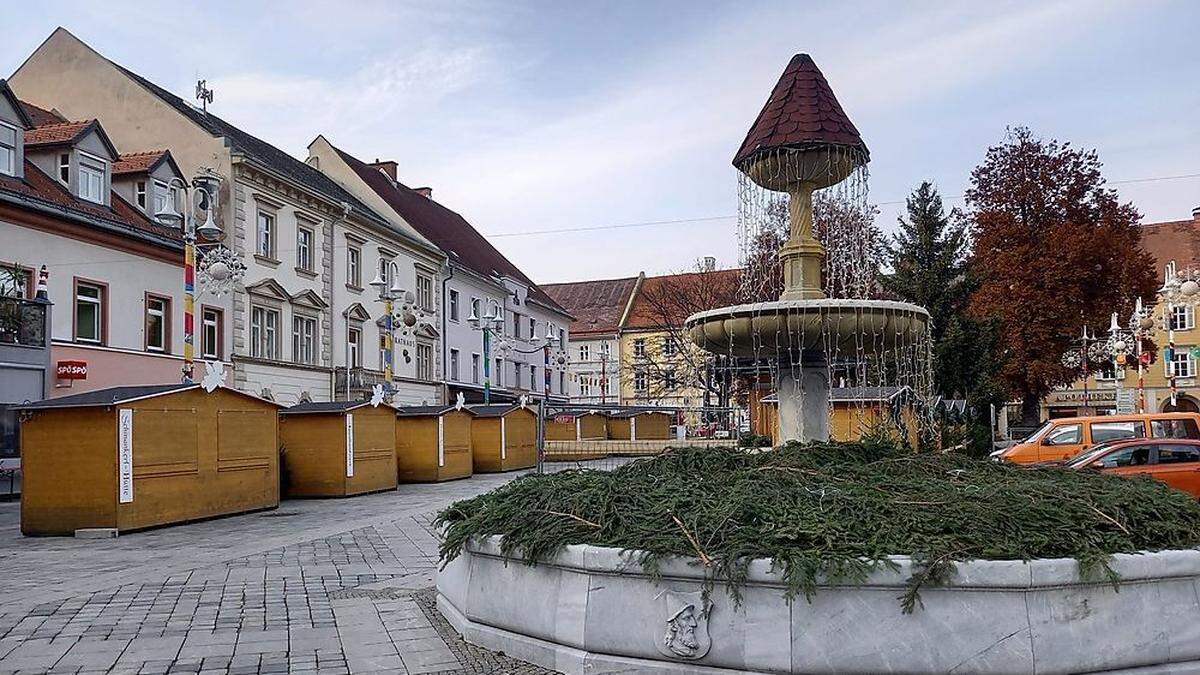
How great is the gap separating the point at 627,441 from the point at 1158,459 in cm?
933

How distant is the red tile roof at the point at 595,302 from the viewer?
84875 mm

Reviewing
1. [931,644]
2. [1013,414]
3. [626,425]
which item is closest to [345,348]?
[626,425]

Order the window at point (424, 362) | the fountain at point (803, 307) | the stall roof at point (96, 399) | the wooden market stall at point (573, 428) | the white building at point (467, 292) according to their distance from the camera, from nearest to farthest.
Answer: the fountain at point (803, 307)
the stall roof at point (96, 399)
the wooden market stall at point (573, 428)
the window at point (424, 362)
the white building at point (467, 292)

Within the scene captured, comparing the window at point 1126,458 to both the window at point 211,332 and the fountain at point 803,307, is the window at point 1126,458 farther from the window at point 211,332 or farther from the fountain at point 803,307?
the window at point 211,332

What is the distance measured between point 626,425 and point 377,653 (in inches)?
829

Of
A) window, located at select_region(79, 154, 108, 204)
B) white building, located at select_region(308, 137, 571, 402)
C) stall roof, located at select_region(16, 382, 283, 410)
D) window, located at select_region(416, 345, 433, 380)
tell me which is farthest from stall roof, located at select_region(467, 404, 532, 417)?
window, located at select_region(416, 345, 433, 380)

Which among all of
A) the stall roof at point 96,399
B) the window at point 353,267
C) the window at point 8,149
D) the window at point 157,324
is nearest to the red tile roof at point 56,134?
the window at point 8,149

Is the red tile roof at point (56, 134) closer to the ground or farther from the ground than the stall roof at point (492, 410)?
farther from the ground

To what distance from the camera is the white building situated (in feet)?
161

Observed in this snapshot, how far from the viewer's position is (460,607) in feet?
25.0

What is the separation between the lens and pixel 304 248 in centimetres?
3869

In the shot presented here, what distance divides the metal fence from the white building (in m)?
18.0

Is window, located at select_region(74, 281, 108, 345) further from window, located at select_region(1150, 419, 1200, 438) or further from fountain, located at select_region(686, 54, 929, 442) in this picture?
window, located at select_region(1150, 419, 1200, 438)

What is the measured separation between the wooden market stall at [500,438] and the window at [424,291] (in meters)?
17.0
